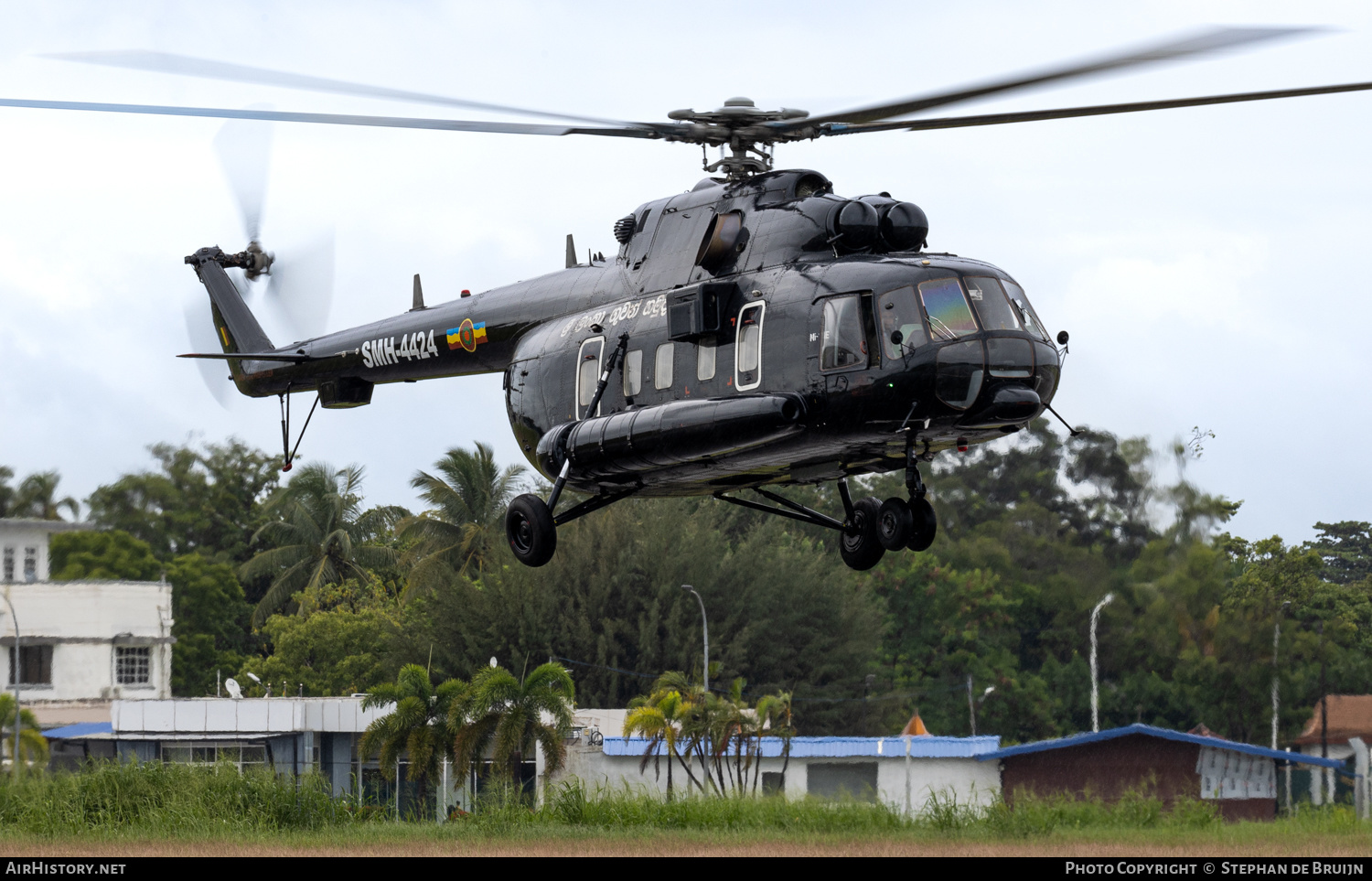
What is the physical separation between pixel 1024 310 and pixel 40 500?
5600cm

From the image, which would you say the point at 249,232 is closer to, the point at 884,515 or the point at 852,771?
the point at 884,515

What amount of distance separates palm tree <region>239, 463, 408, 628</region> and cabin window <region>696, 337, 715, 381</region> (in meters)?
55.6

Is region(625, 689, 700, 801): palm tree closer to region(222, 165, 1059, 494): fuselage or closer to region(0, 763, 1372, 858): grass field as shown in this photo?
region(0, 763, 1372, 858): grass field

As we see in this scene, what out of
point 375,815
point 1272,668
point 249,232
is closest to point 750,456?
point 249,232

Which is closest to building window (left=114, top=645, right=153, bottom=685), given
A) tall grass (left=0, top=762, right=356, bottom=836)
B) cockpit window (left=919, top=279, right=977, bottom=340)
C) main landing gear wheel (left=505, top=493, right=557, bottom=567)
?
tall grass (left=0, top=762, right=356, bottom=836)

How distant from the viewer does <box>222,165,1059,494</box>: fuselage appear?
15.8 m

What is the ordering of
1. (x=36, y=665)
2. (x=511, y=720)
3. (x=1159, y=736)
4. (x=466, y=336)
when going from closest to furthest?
(x=466, y=336), (x=511, y=720), (x=1159, y=736), (x=36, y=665)

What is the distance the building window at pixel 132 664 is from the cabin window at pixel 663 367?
43578 millimetres

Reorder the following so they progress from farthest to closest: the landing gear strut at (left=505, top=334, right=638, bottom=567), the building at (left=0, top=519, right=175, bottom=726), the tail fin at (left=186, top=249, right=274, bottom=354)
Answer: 1. the building at (left=0, top=519, right=175, bottom=726)
2. the tail fin at (left=186, top=249, right=274, bottom=354)
3. the landing gear strut at (left=505, top=334, right=638, bottom=567)

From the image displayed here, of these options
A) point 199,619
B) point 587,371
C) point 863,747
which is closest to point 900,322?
point 587,371

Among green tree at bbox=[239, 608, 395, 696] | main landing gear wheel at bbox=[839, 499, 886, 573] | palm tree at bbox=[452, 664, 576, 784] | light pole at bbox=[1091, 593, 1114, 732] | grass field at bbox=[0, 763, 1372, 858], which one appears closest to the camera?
main landing gear wheel at bbox=[839, 499, 886, 573]

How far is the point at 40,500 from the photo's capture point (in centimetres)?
6419

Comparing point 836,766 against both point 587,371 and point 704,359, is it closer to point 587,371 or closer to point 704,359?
point 587,371

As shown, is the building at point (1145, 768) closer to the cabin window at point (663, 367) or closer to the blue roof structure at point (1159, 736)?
the blue roof structure at point (1159, 736)
